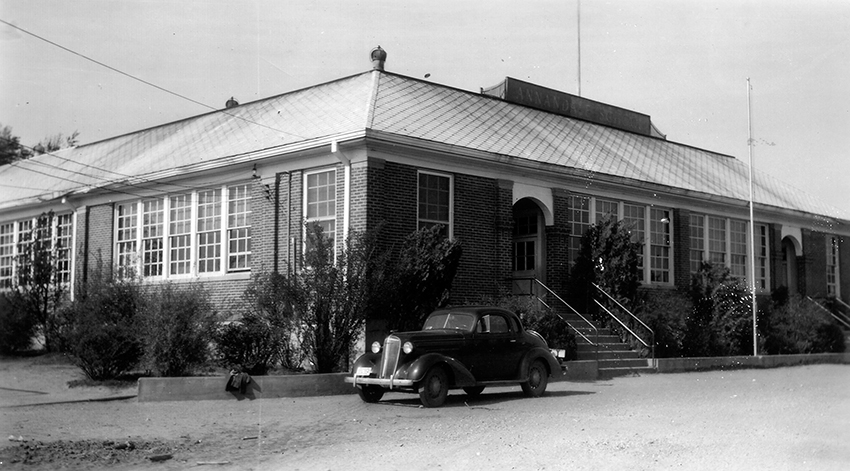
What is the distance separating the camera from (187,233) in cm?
2283

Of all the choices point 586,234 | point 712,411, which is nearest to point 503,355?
point 712,411

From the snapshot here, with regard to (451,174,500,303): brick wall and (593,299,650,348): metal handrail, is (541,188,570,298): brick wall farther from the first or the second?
(451,174,500,303): brick wall

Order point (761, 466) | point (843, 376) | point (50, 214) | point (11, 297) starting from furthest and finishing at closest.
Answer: point (50, 214) < point (843, 376) < point (11, 297) < point (761, 466)

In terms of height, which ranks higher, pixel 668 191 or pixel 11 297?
pixel 668 191

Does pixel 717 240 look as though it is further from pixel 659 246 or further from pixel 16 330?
pixel 16 330

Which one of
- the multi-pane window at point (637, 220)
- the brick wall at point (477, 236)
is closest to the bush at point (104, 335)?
the brick wall at point (477, 236)

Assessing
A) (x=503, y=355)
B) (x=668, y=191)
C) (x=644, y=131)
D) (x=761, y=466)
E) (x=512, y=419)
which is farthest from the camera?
(x=644, y=131)

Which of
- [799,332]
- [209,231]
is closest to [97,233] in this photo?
[209,231]

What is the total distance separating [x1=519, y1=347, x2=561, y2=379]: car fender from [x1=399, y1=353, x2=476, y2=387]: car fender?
4.38 ft

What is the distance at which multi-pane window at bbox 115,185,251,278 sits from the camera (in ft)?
71.0

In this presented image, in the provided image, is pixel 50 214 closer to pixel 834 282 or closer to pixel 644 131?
pixel 644 131

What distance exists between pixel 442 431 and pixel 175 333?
6240 mm

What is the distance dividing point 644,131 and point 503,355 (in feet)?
61.7

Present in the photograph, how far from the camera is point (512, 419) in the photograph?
1214 cm
